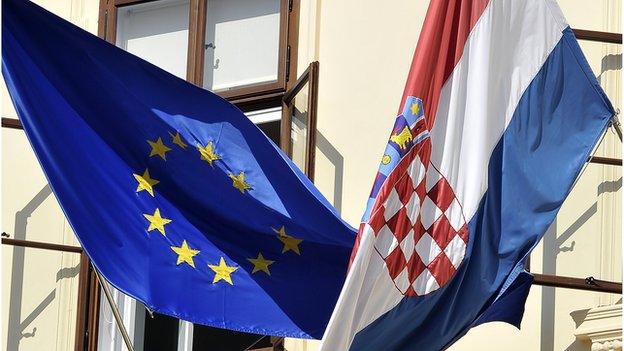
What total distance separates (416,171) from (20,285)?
10.1 feet

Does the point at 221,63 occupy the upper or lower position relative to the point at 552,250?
upper

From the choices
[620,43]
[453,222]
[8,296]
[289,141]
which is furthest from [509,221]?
[8,296]

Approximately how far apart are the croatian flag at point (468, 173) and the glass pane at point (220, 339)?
200cm

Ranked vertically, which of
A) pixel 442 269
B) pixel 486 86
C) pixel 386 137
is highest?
pixel 386 137

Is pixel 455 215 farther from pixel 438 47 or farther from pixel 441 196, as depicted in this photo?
pixel 438 47

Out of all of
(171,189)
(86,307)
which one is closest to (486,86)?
(171,189)

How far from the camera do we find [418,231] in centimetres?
963

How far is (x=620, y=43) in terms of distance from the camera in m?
10.4

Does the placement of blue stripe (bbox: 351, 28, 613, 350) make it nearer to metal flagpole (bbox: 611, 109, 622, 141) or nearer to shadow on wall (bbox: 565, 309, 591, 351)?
metal flagpole (bbox: 611, 109, 622, 141)

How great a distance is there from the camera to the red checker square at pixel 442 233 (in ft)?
31.6

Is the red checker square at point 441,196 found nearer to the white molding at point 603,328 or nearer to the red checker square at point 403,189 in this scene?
the red checker square at point 403,189

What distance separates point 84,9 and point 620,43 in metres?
3.25

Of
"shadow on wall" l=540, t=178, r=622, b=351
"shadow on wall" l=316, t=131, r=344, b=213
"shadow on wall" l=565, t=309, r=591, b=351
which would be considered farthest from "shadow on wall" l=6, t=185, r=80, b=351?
"shadow on wall" l=565, t=309, r=591, b=351

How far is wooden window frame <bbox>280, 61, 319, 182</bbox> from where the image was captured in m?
11.3
